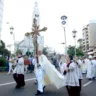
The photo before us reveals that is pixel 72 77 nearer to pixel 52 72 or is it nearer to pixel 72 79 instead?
pixel 72 79

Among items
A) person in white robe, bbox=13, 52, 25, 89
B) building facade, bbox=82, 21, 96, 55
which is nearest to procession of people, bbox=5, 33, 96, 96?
person in white robe, bbox=13, 52, 25, 89

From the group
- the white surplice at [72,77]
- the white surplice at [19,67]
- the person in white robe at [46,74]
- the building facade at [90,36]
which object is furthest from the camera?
the building facade at [90,36]

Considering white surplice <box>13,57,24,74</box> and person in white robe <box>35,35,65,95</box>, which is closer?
person in white robe <box>35,35,65,95</box>

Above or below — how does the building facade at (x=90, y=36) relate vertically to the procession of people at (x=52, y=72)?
above

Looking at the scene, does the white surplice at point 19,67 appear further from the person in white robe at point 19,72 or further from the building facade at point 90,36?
the building facade at point 90,36

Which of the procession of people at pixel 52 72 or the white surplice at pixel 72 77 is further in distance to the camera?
the procession of people at pixel 52 72

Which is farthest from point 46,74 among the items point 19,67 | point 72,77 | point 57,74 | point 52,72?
point 72,77

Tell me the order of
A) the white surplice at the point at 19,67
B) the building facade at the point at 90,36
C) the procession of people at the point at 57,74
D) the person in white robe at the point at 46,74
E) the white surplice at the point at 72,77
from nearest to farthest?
the white surplice at the point at 72,77 → the procession of people at the point at 57,74 → the person in white robe at the point at 46,74 → the white surplice at the point at 19,67 → the building facade at the point at 90,36

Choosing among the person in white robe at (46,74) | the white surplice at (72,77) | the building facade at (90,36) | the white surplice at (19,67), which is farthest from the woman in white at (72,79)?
the building facade at (90,36)

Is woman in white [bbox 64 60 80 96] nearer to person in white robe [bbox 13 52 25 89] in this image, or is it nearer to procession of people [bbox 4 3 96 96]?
procession of people [bbox 4 3 96 96]

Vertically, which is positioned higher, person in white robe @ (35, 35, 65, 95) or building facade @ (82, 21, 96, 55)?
building facade @ (82, 21, 96, 55)

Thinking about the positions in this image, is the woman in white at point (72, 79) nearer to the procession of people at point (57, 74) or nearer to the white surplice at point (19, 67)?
the procession of people at point (57, 74)


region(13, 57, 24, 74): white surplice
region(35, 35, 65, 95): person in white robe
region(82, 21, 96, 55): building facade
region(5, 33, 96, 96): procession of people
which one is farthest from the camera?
region(82, 21, 96, 55): building facade

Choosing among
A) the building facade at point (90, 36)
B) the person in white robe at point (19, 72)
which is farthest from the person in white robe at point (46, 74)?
the building facade at point (90, 36)
